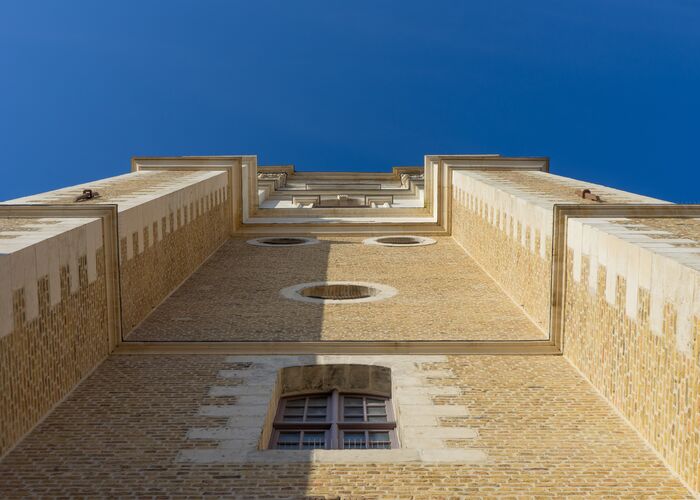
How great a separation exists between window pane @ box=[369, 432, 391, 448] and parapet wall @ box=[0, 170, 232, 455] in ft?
13.2

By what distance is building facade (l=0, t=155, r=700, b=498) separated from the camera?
274 inches

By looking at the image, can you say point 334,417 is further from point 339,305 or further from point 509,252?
point 509,252

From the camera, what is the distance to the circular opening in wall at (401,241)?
68.6 ft

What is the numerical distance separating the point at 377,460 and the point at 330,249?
43.2 feet

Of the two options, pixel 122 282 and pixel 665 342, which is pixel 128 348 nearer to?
pixel 122 282

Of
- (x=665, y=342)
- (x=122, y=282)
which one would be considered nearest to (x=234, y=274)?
(x=122, y=282)

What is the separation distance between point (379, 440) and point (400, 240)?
13.9 meters

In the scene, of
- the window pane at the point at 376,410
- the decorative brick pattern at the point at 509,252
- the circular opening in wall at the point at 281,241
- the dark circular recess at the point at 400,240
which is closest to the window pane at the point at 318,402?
the window pane at the point at 376,410

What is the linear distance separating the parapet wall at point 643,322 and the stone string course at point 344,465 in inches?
12.5

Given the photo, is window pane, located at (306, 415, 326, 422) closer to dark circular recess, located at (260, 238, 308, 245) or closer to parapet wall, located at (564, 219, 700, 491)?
parapet wall, located at (564, 219, 700, 491)

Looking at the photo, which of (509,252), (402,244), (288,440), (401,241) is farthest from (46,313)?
(401,241)

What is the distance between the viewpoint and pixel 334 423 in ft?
29.3

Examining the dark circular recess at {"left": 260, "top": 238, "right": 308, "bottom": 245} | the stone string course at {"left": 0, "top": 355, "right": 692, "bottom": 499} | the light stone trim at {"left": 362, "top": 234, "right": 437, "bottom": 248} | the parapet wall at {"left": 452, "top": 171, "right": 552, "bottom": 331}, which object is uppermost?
the parapet wall at {"left": 452, "top": 171, "right": 552, "bottom": 331}

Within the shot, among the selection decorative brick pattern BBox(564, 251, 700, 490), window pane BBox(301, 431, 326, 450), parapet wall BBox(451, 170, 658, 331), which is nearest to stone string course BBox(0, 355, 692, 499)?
decorative brick pattern BBox(564, 251, 700, 490)
